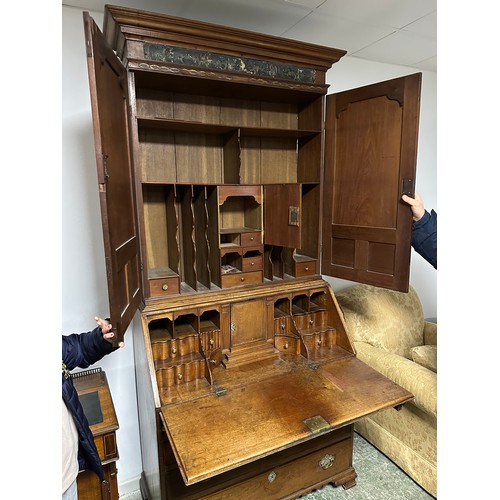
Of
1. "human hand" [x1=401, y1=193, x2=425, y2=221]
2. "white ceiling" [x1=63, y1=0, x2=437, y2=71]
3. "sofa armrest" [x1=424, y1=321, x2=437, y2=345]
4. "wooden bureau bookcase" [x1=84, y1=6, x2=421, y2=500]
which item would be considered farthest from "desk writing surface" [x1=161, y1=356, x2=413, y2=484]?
"white ceiling" [x1=63, y1=0, x2=437, y2=71]

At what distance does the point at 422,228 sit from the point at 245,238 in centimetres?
77

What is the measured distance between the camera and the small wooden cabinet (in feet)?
4.48

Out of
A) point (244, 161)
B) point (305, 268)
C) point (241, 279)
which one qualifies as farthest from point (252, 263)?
point (244, 161)

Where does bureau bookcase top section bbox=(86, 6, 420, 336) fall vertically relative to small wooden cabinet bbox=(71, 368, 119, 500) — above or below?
above

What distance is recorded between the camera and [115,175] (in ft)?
3.73

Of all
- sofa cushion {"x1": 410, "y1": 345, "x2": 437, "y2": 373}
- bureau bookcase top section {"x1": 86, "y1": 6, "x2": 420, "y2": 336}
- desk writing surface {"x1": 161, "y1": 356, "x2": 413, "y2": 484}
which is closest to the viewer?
desk writing surface {"x1": 161, "y1": 356, "x2": 413, "y2": 484}

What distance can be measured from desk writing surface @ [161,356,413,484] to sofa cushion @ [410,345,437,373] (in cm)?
49

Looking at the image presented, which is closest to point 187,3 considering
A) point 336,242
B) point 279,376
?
point 336,242

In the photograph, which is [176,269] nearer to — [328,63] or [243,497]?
[243,497]

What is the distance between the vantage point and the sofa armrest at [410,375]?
161 centimetres

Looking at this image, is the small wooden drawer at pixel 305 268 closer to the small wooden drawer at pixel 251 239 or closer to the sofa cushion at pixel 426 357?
the small wooden drawer at pixel 251 239

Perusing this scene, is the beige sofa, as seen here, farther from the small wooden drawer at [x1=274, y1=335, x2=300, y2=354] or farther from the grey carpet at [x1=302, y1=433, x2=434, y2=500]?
the small wooden drawer at [x1=274, y1=335, x2=300, y2=354]

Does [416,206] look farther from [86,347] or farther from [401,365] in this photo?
[86,347]

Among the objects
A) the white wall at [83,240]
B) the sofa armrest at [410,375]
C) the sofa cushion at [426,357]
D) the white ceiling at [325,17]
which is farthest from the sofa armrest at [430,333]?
the white wall at [83,240]
